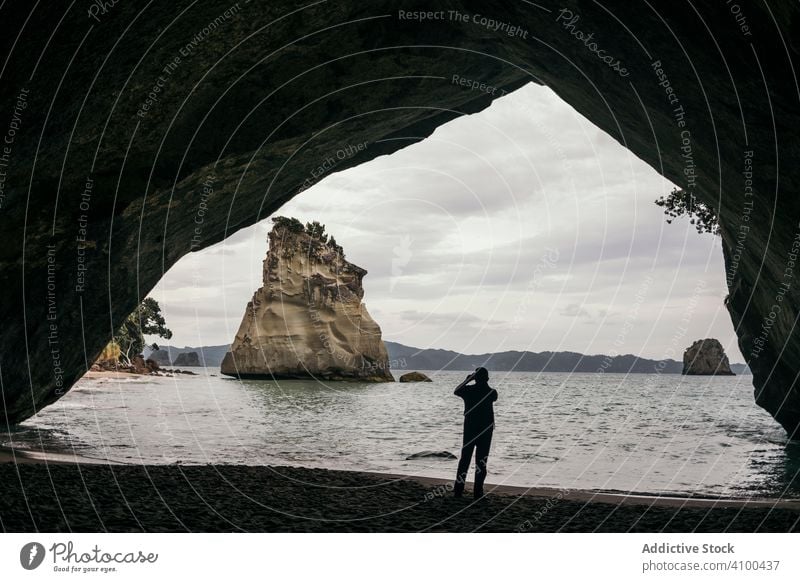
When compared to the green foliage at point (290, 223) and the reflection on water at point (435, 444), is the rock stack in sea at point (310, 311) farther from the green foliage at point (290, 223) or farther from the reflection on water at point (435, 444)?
the reflection on water at point (435, 444)

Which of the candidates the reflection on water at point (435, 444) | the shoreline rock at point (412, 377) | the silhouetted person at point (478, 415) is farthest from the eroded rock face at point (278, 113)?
the shoreline rock at point (412, 377)

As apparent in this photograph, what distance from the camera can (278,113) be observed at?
16734 millimetres

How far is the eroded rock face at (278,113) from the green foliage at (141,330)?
256 feet

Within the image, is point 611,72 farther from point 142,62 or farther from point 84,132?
point 84,132

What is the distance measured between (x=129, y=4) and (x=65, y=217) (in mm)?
6061

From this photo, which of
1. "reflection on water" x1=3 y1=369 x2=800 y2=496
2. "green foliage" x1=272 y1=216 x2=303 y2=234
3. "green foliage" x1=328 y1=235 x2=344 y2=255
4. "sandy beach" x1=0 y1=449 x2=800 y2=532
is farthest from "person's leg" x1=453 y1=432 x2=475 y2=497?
"green foliage" x1=328 y1=235 x2=344 y2=255

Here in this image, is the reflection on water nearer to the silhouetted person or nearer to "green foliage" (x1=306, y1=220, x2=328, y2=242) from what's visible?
the silhouetted person

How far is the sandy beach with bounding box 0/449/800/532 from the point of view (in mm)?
9195

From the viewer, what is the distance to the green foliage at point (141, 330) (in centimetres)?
9369

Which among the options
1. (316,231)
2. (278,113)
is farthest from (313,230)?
(278,113)

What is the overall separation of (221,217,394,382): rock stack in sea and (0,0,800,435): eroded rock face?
6563 centimetres

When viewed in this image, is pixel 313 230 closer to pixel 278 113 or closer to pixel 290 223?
pixel 290 223

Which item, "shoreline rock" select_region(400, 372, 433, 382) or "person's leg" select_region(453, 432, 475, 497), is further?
"shoreline rock" select_region(400, 372, 433, 382)

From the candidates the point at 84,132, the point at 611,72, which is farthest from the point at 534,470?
the point at 84,132
